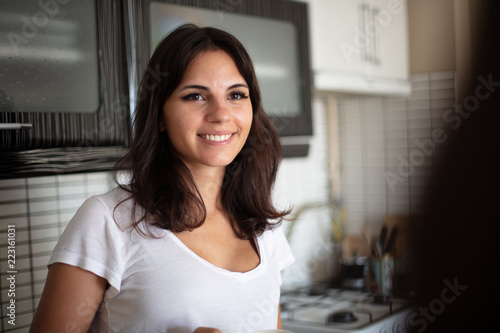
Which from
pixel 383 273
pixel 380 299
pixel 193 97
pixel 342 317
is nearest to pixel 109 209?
pixel 193 97

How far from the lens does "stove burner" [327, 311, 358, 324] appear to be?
181cm

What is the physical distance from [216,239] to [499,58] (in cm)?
72

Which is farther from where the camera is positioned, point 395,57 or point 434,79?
point 434,79

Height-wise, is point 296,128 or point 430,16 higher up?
point 430,16

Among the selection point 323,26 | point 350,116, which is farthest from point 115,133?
point 350,116

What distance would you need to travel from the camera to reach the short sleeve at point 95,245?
0.87m

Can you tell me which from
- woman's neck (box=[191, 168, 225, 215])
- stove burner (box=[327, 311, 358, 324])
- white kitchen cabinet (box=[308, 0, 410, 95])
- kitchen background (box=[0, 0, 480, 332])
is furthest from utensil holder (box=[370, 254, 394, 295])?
woman's neck (box=[191, 168, 225, 215])

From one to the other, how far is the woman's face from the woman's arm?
32 centimetres

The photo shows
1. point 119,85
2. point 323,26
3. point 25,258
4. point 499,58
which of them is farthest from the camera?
point 323,26

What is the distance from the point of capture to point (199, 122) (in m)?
1.02

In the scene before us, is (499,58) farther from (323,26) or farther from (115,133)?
(323,26)

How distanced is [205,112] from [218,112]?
3 centimetres

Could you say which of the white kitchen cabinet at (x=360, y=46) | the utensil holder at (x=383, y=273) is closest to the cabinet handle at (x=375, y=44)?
the white kitchen cabinet at (x=360, y=46)

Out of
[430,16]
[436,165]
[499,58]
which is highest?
[430,16]
